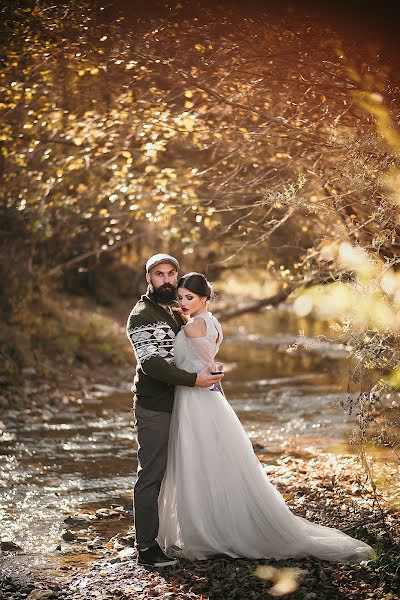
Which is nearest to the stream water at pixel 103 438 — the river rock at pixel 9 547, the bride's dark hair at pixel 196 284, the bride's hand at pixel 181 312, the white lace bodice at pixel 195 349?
the river rock at pixel 9 547

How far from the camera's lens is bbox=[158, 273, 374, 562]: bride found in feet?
23.1

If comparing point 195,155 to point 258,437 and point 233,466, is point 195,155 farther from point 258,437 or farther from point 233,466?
point 233,466

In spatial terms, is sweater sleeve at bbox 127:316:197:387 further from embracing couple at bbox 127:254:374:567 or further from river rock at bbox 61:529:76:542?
river rock at bbox 61:529:76:542

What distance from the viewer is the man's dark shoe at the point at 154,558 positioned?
7145 millimetres

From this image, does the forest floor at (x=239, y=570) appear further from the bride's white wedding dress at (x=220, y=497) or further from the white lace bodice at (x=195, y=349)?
the white lace bodice at (x=195, y=349)

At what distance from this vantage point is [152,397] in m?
7.35

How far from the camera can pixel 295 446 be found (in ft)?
42.7

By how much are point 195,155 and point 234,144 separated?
12.7ft

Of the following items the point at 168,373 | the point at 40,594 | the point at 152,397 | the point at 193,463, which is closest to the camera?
the point at 40,594

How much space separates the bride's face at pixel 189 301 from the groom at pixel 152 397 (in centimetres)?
14

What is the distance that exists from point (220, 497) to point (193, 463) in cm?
37

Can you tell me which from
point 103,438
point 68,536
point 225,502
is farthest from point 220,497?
point 103,438

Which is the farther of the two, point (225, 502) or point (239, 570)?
point (225, 502)

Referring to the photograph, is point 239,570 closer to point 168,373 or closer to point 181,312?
point 168,373
